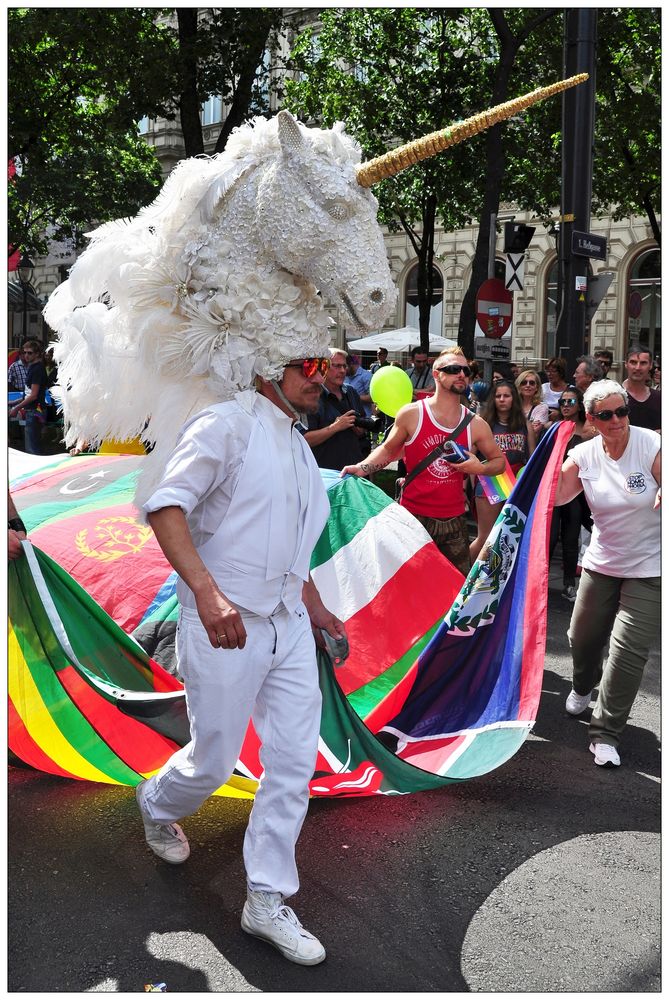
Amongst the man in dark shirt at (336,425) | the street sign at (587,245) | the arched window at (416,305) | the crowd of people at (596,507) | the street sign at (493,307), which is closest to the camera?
the crowd of people at (596,507)

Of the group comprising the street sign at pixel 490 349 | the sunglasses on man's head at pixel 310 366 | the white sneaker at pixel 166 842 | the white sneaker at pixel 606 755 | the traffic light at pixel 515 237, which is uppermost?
the traffic light at pixel 515 237

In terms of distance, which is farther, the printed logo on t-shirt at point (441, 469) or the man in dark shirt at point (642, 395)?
the man in dark shirt at point (642, 395)

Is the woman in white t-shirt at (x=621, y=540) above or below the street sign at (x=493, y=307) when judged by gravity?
below

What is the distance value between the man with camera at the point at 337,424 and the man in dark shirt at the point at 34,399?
776cm

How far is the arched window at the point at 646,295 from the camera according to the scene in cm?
2814

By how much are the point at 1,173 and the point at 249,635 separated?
5.55 ft

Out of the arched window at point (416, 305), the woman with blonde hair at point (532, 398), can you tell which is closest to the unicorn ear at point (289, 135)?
the woman with blonde hair at point (532, 398)

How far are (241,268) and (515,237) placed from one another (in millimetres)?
10214

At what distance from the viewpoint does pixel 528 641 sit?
14.5ft

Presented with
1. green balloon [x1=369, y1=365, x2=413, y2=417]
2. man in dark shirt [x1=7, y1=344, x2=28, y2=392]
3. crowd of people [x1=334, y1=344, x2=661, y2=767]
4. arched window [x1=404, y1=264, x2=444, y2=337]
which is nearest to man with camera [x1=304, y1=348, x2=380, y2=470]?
green balloon [x1=369, y1=365, x2=413, y2=417]

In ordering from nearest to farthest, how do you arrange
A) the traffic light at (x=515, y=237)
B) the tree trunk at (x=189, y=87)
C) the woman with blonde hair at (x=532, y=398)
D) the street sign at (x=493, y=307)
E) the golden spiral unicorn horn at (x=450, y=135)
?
the golden spiral unicorn horn at (x=450, y=135) → the woman with blonde hair at (x=532, y=398) → the street sign at (x=493, y=307) → the traffic light at (x=515, y=237) → the tree trunk at (x=189, y=87)

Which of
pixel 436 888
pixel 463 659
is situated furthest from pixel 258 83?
pixel 436 888

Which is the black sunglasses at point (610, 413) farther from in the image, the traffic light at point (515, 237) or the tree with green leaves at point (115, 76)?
the tree with green leaves at point (115, 76)

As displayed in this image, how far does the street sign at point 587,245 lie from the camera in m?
10.4
